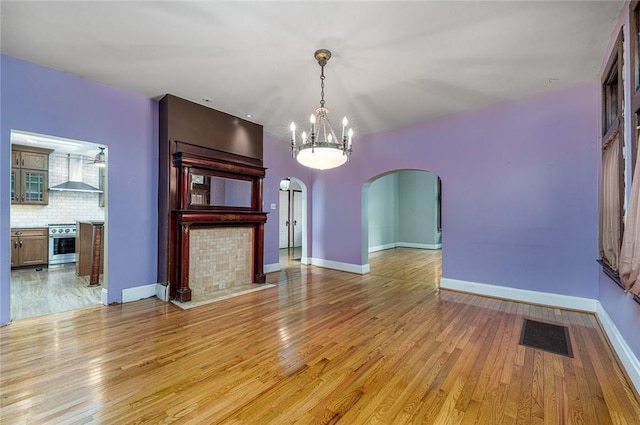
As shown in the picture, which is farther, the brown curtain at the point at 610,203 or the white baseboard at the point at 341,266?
the white baseboard at the point at 341,266

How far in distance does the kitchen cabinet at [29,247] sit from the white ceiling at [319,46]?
180 inches

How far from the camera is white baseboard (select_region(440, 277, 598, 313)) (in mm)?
3564

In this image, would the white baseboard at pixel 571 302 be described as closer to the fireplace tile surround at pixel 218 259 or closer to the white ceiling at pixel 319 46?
the white ceiling at pixel 319 46

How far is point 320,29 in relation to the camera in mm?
2523

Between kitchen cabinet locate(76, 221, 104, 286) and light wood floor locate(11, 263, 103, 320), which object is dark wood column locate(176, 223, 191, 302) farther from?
kitchen cabinet locate(76, 221, 104, 286)

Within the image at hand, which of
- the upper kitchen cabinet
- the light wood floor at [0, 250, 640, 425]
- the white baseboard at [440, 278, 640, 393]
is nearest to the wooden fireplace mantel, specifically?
the light wood floor at [0, 250, 640, 425]

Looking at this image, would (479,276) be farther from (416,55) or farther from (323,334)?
(416,55)

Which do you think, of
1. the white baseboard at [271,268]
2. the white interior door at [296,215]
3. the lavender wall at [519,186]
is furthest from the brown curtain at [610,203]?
the white interior door at [296,215]

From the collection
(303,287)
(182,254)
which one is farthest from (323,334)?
(182,254)

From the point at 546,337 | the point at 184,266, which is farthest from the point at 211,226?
the point at 546,337

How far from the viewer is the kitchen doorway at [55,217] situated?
4594 millimetres

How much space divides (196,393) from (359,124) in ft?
15.2

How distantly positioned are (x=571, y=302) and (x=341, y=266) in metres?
3.82

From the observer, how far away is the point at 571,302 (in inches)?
143
